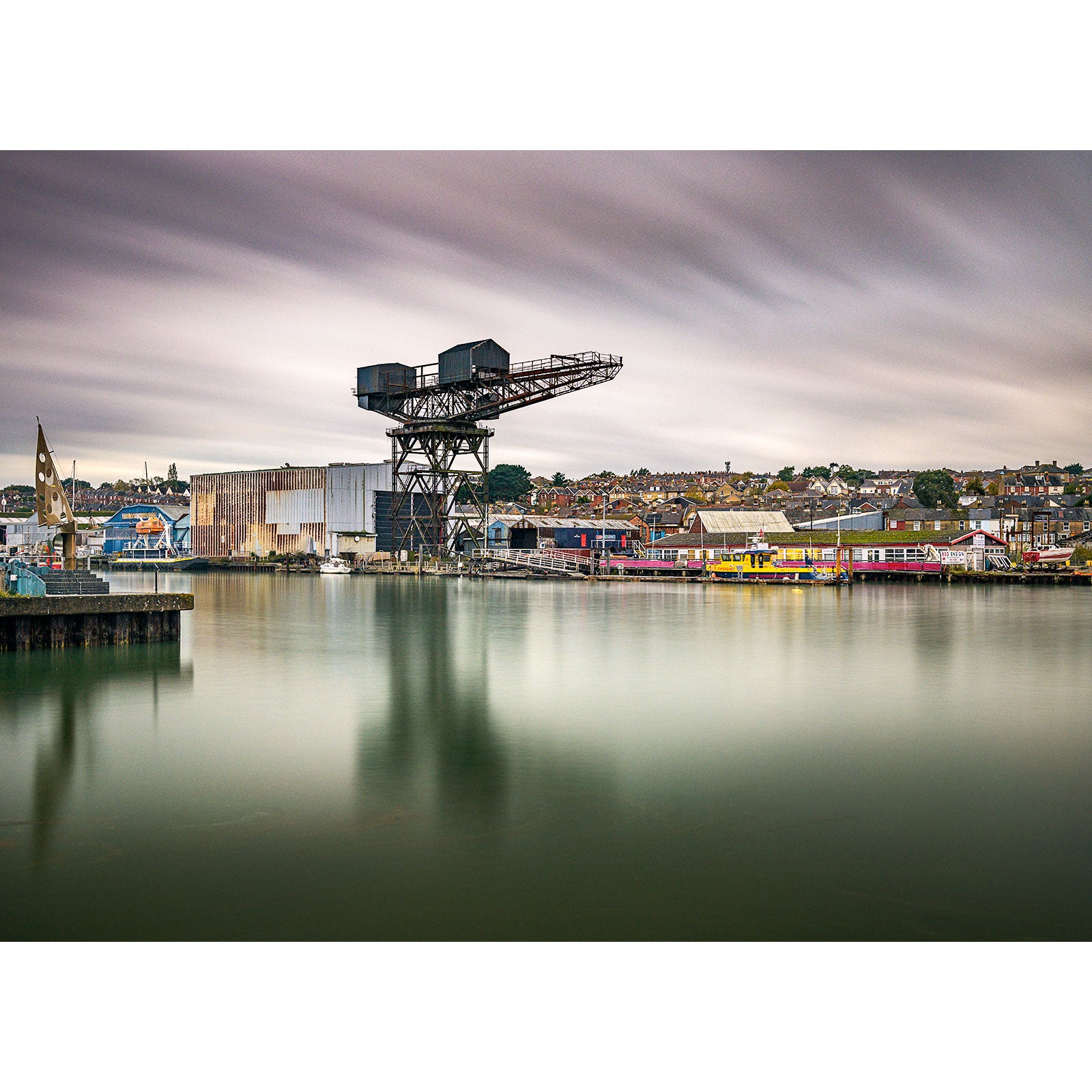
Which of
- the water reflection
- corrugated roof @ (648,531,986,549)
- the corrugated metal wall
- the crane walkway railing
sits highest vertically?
the corrugated metal wall

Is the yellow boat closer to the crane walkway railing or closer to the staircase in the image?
the crane walkway railing

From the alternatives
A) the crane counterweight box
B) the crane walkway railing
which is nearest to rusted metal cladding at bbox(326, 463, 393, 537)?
the crane walkway railing

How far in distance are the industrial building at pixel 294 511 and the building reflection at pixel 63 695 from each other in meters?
29.6

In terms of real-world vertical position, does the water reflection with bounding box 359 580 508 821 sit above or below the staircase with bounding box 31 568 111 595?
below

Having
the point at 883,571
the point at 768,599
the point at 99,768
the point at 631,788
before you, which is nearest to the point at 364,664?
the point at 99,768

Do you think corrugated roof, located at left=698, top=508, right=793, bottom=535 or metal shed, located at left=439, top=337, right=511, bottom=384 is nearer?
metal shed, located at left=439, top=337, right=511, bottom=384

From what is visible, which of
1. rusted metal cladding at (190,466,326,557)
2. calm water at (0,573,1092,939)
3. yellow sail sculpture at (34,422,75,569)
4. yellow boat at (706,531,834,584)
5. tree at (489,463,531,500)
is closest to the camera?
calm water at (0,573,1092,939)

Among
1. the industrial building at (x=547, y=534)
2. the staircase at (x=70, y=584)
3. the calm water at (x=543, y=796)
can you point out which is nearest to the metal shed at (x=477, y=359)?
the industrial building at (x=547, y=534)

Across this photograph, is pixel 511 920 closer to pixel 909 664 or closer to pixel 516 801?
pixel 516 801

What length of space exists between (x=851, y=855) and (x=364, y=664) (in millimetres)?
8704

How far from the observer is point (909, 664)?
41.2 ft

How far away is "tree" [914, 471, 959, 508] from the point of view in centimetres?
6038

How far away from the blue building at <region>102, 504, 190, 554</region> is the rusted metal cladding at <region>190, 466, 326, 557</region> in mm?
6824

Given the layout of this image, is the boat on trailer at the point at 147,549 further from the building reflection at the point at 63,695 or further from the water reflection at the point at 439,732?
the water reflection at the point at 439,732
